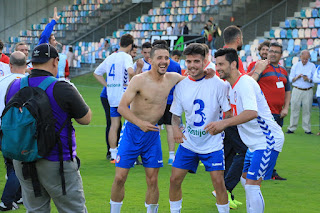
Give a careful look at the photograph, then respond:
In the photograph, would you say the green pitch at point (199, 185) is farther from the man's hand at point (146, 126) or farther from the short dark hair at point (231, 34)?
the short dark hair at point (231, 34)

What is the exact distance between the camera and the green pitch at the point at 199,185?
6.87 m

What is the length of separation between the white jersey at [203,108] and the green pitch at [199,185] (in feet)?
4.07

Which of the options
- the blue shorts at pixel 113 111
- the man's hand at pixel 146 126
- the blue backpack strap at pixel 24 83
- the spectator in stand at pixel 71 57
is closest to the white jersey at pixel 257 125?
the man's hand at pixel 146 126

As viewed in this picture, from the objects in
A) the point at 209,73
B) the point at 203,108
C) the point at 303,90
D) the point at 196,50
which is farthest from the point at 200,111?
the point at 303,90

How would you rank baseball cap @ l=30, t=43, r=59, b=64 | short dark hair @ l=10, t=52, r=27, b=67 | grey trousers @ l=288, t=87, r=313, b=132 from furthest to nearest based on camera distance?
grey trousers @ l=288, t=87, r=313, b=132 < short dark hair @ l=10, t=52, r=27, b=67 < baseball cap @ l=30, t=43, r=59, b=64

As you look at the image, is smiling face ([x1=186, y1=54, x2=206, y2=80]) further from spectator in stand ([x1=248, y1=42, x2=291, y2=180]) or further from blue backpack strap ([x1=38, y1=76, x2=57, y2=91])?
spectator in stand ([x1=248, y1=42, x2=291, y2=180])

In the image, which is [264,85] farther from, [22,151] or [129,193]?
[22,151]

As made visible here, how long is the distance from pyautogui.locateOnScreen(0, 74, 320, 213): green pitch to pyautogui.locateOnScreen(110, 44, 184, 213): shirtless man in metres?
0.74

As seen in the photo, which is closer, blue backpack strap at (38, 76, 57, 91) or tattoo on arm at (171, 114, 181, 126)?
blue backpack strap at (38, 76, 57, 91)

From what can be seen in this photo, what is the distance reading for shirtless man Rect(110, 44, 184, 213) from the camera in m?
5.97

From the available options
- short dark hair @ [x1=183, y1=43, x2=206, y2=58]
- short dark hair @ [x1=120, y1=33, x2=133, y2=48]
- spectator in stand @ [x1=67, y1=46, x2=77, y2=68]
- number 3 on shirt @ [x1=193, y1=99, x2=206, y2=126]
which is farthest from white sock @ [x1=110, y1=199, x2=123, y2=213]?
spectator in stand @ [x1=67, y1=46, x2=77, y2=68]

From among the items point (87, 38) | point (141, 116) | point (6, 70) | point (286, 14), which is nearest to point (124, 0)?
point (87, 38)

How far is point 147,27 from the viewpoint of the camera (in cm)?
3253

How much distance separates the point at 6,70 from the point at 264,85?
389 centimetres
